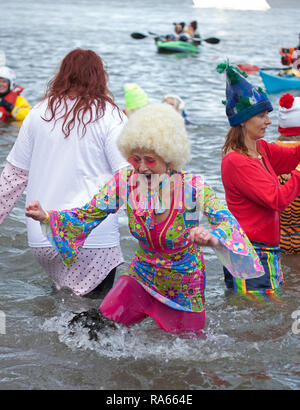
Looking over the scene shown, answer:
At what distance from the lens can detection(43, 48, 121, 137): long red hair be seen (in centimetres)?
402

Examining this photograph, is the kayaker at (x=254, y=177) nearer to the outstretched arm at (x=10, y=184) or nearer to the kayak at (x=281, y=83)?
the outstretched arm at (x=10, y=184)

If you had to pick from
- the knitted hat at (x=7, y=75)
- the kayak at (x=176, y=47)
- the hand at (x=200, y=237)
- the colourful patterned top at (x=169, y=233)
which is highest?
the hand at (x=200, y=237)

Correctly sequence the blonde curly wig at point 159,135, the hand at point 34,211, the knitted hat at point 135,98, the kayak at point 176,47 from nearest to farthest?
the blonde curly wig at point 159,135
the hand at point 34,211
the knitted hat at point 135,98
the kayak at point 176,47

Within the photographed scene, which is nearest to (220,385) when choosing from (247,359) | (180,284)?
(247,359)

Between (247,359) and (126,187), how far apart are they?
4.21 feet

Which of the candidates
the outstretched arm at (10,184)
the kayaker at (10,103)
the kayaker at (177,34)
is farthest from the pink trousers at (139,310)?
the kayaker at (177,34)

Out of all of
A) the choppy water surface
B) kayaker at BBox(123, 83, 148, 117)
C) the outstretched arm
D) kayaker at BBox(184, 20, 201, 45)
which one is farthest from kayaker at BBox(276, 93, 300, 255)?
kayaker at BBox(184, 20, 201, 45)

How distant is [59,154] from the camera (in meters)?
4.05

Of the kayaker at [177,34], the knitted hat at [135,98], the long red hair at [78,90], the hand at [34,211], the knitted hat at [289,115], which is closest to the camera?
the hand at [34,211]

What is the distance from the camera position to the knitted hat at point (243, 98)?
4.15 metres

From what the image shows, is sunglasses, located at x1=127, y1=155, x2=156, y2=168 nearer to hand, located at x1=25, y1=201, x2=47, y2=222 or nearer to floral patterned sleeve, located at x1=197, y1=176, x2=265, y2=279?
floral patterned sleeve, located at x1=197, y1=176, x2=265, y2=279

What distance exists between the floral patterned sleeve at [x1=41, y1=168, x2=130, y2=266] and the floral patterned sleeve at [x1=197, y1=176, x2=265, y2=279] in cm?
45

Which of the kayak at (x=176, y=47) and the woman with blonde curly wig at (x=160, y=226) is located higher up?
the woman with blonde curly wig at (x=160, y=226)

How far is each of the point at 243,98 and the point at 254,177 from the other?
50 cm
